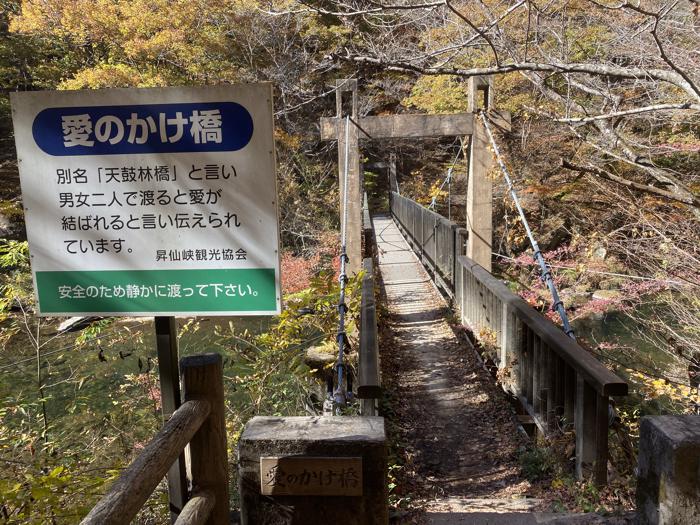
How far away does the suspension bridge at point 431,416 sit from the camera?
168 centimetres

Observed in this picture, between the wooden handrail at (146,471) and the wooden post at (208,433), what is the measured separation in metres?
0.06

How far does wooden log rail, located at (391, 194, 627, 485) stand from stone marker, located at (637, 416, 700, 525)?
2.64ft

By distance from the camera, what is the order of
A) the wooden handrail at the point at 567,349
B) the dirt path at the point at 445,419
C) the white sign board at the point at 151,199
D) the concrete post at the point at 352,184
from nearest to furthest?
the white sign board at the point at 151,199 → the wooden handrail at the point at 567,349 → the dirt path at the point at 445,419 → the concrete post at the point at 352,184

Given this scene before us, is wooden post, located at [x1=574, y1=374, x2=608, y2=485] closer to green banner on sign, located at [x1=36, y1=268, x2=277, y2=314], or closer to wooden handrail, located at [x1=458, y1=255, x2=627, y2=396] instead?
wooden handrail, located at [x1=458, y1=255, x2=627, y2=396]

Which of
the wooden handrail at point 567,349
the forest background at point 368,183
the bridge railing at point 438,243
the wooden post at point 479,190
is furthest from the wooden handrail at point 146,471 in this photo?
the wooden post at point 479,190

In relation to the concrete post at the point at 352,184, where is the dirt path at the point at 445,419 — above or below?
below

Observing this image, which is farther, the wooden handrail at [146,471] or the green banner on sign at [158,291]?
the green banner on sign at [158,291]

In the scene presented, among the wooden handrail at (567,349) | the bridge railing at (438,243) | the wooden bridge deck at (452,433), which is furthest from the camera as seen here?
the bridge railing at (438,243)

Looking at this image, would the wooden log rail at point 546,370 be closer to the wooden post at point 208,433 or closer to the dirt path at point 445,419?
the dirt path at point 445,419

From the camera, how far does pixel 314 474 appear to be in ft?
5.56

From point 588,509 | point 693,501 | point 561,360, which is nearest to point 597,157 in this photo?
point 561,360

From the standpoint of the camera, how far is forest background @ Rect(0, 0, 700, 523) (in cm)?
422

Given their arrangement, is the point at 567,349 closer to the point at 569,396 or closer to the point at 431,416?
the point at 569,396

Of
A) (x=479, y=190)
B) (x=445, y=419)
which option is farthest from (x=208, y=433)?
(x=479, y=190)
